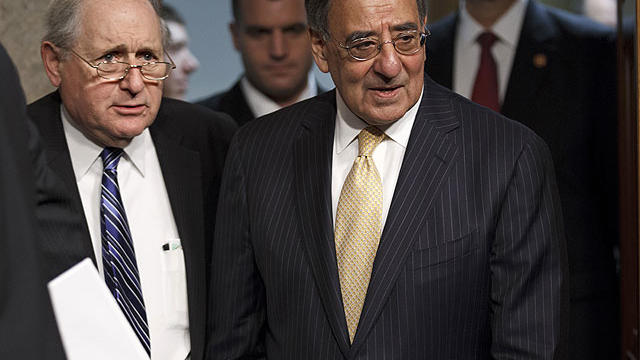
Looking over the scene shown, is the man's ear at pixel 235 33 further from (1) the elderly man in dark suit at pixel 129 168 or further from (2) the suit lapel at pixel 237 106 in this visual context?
(1) the elderly man in dark suit at pixel 129 168

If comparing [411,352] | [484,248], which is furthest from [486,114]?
[411,352]

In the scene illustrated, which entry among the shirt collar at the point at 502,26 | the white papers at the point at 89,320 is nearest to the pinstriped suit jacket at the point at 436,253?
the white papers at the point at 89,320

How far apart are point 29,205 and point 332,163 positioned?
956mm

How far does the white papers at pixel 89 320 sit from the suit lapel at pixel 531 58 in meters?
1.80

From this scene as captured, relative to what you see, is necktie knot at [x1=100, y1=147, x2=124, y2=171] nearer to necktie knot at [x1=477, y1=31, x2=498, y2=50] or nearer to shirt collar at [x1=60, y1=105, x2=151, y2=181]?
shirt collar at [x1=60, y1=105, x2=151, y2=181]

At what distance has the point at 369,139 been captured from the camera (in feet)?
6.64

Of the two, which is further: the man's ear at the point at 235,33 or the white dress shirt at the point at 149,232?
the man's ear at the point at 235,33

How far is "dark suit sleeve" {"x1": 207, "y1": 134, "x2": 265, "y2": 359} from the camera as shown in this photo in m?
2.08

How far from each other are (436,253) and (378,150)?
0.30 metres

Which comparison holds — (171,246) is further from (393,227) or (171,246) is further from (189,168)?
(393,227)

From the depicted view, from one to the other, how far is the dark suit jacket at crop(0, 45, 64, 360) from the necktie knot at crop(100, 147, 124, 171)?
34.6 inches

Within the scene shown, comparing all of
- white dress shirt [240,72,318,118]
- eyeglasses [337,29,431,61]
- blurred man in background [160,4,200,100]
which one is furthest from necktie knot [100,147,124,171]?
blurred man in background [160,4,200,100]

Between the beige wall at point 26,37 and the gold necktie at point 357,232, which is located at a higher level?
the beige wall at point 26,37

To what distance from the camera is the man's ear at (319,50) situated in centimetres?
211
